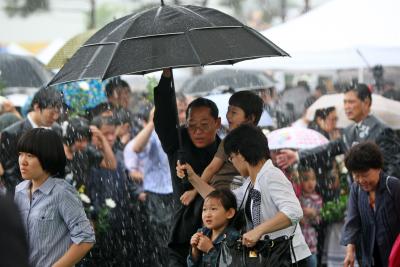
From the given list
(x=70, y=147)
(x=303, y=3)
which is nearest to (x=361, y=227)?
(x=70, y=147)

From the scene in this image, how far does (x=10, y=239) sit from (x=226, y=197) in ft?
11.8

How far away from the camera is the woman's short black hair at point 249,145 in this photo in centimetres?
549

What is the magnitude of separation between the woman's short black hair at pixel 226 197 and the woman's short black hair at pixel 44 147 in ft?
3.09

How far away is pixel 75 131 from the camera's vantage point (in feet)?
29.1

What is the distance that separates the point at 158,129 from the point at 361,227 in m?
1.75

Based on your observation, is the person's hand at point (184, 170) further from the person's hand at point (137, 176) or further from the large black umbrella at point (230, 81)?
the large black umbrella at point (230, 81)

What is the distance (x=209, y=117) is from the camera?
20.1 ft

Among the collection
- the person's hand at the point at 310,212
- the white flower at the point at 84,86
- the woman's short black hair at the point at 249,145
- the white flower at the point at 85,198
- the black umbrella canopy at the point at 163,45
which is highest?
the black umbrella canopy at the point at 163,45

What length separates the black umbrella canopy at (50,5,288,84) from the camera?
18.2 ft

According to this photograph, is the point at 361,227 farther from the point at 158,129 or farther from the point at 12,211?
the point at 12,211

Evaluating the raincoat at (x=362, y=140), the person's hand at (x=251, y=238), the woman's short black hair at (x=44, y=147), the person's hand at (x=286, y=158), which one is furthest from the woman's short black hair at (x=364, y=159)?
the woman's short black hair at (x=44, y=147)

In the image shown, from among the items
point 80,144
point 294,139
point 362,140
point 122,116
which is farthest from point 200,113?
point 122,116

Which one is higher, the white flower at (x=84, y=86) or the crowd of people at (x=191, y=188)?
the white flower at (x=84, y=86)

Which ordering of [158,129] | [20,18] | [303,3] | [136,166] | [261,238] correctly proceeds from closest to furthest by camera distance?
1. [261,238]
2. [158,129]
3. [136,166]
4. [303,3]
5. [20,18]
